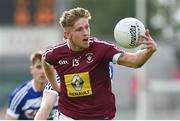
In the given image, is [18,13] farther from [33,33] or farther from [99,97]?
[99,97]

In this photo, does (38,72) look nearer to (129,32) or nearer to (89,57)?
(89,57)

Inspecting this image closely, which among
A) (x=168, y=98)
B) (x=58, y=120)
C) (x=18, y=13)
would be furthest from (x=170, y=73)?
(x=58, y=120)

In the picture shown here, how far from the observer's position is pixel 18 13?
85.0ft

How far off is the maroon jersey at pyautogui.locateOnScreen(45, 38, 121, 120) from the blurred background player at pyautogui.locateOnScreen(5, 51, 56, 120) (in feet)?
7.36

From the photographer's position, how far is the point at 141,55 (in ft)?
27.8

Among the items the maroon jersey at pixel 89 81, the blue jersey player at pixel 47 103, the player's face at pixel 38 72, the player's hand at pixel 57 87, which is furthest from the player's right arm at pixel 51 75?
the player's face at pixel 38 72

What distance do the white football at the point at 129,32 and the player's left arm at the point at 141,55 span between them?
80 mm

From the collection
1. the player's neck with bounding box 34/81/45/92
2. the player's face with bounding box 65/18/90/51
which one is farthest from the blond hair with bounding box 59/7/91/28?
the player's neck with bounding box 34/81/45/92

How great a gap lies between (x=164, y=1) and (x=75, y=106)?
4301cm

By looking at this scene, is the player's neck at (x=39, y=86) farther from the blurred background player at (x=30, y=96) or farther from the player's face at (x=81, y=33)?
the player's face at (x=81, y=33)

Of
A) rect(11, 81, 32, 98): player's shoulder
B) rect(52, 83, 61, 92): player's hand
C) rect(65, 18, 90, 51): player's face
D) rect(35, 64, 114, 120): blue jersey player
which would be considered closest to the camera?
rect(65, 18, 90, 51): player's face

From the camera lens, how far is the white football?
8.51 metres

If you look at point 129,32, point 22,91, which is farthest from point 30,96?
point 129,32

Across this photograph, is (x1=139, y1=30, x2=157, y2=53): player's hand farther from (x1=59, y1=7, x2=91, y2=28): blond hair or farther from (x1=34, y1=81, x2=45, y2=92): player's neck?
(x1=34, y1=81, x2=45, y2=92): player's neck
